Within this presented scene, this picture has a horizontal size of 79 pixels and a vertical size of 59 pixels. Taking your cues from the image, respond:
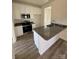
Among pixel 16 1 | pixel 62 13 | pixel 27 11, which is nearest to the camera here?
pixel 62 13

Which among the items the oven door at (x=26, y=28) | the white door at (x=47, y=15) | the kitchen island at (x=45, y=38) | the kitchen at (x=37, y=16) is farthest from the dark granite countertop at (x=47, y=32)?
the white door at (x=47, y=15)

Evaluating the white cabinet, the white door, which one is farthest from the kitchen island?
the white door

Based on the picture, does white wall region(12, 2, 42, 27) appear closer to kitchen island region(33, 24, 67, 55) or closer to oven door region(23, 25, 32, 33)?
oven door region(23, 25, 32, 33)

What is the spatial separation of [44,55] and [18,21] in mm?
4871

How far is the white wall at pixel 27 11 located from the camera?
730 centimetres

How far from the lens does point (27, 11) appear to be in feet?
28.9

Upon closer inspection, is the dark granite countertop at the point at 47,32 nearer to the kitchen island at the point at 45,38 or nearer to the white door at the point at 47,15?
the kitchen island at the point at 45,38

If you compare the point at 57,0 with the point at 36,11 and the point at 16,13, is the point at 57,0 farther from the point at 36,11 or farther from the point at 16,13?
the point at 36,11

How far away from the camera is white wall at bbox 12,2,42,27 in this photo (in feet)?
23.9

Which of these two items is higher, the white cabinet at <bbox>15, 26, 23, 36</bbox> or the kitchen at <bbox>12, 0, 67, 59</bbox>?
the kitchen at <bbox>12, 0, 67, 59</bbox>
